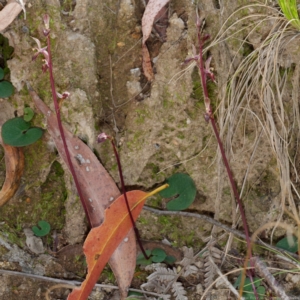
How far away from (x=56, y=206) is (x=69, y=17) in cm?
98

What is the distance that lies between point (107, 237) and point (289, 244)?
0.91 metres

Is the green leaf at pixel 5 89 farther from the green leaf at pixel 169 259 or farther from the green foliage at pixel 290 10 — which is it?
the green foliage at pixel 290 10

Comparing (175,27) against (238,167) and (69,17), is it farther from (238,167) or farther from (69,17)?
(238,167)

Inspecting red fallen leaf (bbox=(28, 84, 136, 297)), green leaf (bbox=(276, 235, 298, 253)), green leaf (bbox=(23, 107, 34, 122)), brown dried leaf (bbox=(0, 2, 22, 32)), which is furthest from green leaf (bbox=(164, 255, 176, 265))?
brown dried leaf (bbox=(0, 2, 22, 32))

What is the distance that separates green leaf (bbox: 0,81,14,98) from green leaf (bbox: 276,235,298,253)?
155 centimetres

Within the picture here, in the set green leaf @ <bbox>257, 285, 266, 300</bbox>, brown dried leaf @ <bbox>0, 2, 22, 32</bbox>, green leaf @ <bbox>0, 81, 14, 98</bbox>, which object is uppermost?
brown dried leaf @ <bbox>0, 2, 22, 32</bbox>

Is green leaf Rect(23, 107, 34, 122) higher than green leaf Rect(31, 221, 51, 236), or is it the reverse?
green leaf Rect(23, 107, 34, 122)

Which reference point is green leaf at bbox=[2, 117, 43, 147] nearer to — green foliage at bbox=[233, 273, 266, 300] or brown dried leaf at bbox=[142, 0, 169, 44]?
brown dried leaf at bbox=[142, 0, 169, 44]

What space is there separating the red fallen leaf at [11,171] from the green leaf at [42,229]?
0.22 m

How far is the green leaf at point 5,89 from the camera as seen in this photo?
2.07m

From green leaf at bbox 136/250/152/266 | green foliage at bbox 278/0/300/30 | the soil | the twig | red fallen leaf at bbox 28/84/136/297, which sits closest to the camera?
green foliage at bbox 278/0/300/30

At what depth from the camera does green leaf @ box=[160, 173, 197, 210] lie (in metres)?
2.10

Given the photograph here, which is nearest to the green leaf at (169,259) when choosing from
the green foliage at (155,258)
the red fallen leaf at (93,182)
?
the green foliage at (155,258)

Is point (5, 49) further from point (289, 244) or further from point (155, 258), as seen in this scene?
point (289, 244)
